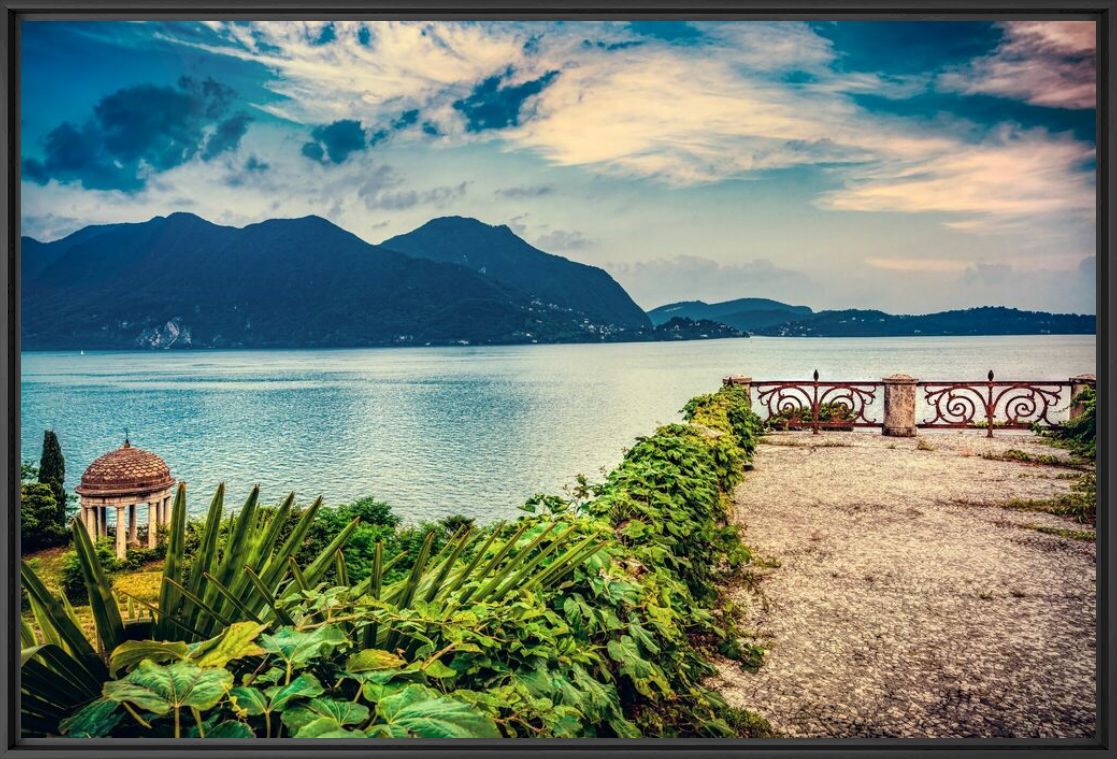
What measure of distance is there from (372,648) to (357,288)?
1557 inches

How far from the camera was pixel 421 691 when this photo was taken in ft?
3.48

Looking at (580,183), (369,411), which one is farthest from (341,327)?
(580,183)

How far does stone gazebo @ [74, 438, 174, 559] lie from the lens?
648 cm

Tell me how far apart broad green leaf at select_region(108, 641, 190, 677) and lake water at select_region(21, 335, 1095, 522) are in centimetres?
281

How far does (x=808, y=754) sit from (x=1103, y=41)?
5.92 feet

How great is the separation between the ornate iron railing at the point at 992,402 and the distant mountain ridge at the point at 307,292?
26.4 m

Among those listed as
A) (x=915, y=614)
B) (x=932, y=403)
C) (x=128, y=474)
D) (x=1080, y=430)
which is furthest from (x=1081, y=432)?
(x=128, y=474)

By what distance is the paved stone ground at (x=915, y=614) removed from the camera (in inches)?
85.0

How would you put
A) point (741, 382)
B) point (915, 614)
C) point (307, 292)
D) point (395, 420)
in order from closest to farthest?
point (915, 614)
point (741, 382)
point (395, 420)
point (307, 292)

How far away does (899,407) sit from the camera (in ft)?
27.2

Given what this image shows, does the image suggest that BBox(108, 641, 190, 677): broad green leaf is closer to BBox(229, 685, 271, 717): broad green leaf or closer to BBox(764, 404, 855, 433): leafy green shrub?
BBox(229, 685, 271, 717): broad green leaf

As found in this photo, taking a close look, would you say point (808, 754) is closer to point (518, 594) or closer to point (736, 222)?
point (518, 594)

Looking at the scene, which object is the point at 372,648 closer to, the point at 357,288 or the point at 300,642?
the point at 300,642

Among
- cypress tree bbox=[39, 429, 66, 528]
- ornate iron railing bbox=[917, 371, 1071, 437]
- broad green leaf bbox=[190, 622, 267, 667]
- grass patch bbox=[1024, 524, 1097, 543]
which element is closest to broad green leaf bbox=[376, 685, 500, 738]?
broad green leaf bbox=[190, 622, 267, 667]
